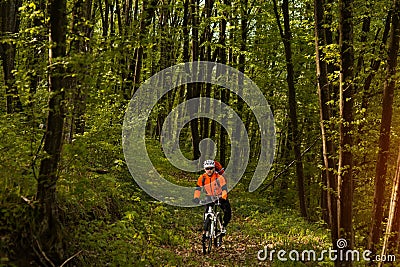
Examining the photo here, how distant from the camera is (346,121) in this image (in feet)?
31.4

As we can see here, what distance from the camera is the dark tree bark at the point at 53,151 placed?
743 centimetres

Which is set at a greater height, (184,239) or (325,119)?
(325,119)

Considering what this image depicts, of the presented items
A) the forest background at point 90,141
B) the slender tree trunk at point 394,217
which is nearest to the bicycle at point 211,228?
the forest background at point 90,141

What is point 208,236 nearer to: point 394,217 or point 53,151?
point 394,217

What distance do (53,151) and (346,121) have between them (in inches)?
228

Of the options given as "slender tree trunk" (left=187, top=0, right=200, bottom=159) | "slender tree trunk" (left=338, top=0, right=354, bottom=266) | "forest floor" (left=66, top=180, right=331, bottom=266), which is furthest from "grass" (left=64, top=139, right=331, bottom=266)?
"slender tree trunk" (left=187, top=0, right=200, bottom=159)

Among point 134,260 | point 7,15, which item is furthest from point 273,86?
point 134,260

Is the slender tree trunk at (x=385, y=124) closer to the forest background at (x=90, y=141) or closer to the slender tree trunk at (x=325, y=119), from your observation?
the forest background at (x=90, y=141)

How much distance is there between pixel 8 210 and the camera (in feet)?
23.3

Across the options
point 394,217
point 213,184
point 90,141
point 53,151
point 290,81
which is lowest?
point 394,217

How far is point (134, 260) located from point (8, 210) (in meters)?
3.33

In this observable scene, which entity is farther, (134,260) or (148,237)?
(148,237)

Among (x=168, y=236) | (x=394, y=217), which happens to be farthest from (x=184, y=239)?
(x=394, y=217)

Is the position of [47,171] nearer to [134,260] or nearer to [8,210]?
[8,210]
